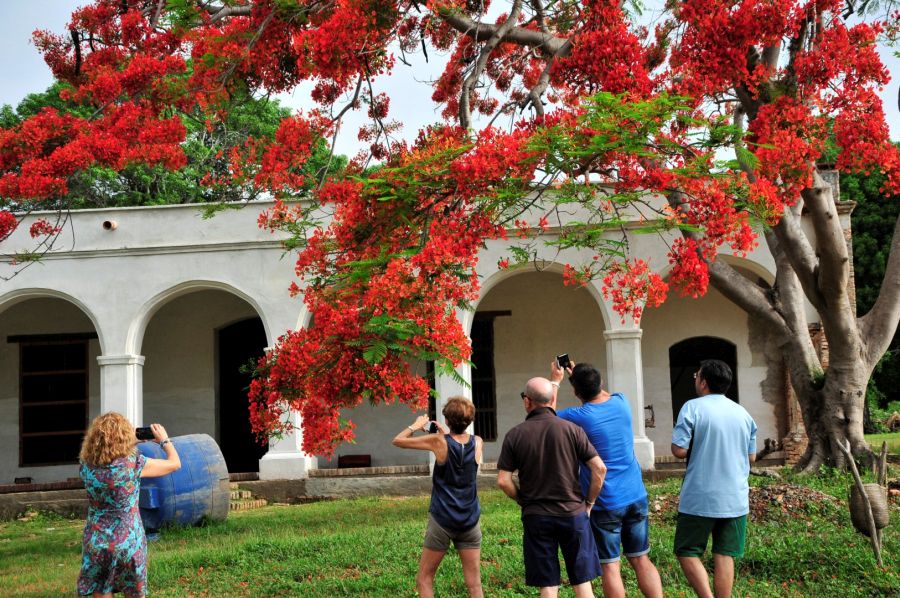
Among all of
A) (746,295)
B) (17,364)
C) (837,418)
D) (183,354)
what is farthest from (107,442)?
(17,364)

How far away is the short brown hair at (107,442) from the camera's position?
5.07m

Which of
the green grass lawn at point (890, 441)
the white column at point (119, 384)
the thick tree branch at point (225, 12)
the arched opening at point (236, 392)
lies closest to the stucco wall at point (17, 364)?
the white column at point (119, 384)

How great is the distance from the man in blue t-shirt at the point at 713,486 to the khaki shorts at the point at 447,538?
1.14 metres

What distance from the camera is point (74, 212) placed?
576 inches

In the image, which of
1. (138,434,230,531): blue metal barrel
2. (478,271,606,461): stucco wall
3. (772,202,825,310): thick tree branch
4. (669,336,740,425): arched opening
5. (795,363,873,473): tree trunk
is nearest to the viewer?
(772,202,825,310): thick tree branch

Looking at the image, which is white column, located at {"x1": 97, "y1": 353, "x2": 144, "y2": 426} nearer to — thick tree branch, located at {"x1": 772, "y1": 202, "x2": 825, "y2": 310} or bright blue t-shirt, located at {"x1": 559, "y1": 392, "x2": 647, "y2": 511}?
thick tree branch, located at {"x1": 772, "y1": 202, "x2": 825, "y2": 310}

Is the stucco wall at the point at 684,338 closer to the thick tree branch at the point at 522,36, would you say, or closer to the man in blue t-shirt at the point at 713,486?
the thick tree branch at the point at 522,36

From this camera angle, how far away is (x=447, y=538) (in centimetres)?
532

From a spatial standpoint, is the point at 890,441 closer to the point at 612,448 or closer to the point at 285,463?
the point at 285,463

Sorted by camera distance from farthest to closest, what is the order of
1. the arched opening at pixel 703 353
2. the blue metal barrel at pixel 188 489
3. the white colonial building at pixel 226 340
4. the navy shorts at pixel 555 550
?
the arched opening at pixel 703 353 → the white colonial building at pixel 226 340 → the blue metal barrel at pixel 188 489 → the navy shorts at pixel 555 550

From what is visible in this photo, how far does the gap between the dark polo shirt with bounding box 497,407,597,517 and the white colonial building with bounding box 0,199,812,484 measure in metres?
8.83

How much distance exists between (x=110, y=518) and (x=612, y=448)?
2748 millimetres

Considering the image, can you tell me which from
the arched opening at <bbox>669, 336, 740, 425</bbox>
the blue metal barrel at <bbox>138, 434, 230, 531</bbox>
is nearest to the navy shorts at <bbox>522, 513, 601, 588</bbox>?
the blue metal barrel at <bbox>138, 434, 230, 531</bbox>

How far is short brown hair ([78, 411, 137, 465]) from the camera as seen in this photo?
507 cm
